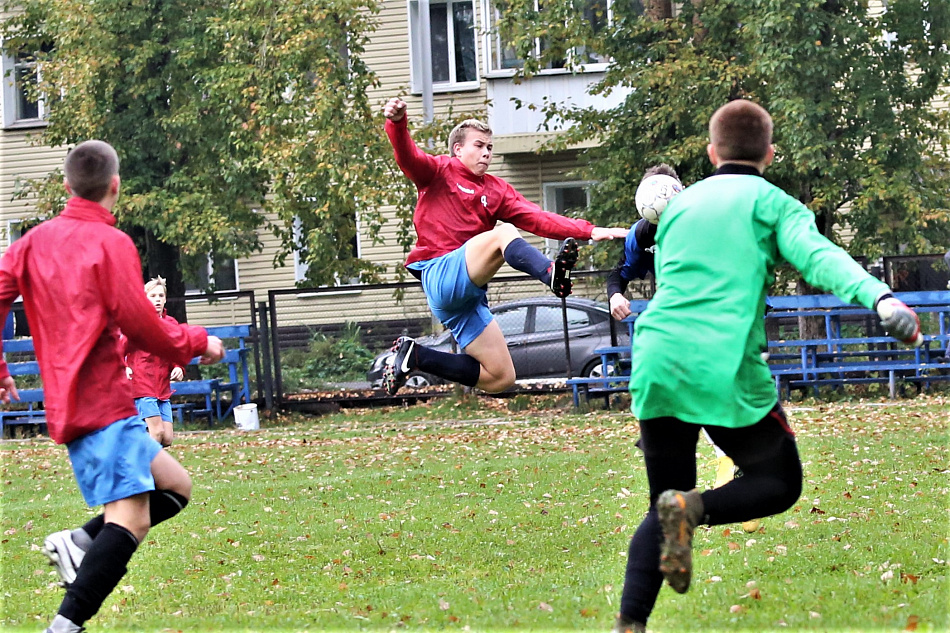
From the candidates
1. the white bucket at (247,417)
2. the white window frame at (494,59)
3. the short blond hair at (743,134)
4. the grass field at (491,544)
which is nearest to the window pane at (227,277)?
the white window frame at (494,59)

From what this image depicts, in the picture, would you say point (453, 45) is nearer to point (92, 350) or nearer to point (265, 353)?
point (265, 353)

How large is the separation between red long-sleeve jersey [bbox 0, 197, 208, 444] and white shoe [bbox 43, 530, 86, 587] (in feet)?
1.62

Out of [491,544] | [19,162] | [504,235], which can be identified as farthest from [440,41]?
[491,544]

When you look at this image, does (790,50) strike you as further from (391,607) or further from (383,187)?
(391,607)

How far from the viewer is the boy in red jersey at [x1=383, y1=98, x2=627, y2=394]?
25.6 ft

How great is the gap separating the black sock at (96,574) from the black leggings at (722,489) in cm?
205

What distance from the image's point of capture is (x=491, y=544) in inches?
312

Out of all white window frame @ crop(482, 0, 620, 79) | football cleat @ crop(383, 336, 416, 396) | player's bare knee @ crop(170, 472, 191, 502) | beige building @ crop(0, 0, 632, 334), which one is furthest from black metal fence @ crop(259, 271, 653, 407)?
player's bare knee @ crop(170, 472, 191, 502)

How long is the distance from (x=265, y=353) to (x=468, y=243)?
1282 centimetres

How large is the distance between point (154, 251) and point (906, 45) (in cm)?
1371

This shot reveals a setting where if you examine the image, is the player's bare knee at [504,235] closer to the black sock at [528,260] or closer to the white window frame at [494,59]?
the black sock at [528,260]

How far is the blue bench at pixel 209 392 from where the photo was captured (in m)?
19.5

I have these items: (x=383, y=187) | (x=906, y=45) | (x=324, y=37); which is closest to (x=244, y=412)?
(x=383, y=187)

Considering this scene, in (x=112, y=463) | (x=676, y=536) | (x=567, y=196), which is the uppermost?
(x=567, y=196)
